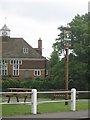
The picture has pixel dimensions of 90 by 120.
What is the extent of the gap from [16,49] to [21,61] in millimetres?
3841

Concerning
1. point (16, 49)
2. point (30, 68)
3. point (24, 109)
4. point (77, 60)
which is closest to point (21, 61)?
→ point (30, 68)

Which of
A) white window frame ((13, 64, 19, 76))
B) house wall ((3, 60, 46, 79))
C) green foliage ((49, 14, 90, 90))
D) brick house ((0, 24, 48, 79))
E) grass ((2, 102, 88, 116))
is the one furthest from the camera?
white window frame ((13, 64, 19, 76))

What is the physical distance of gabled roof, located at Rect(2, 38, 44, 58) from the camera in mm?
97500

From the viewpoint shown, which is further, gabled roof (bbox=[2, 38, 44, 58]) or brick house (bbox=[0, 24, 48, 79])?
gabled roof (bbox=[2, 38, 44, 58])

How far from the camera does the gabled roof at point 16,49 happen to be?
3839 inches

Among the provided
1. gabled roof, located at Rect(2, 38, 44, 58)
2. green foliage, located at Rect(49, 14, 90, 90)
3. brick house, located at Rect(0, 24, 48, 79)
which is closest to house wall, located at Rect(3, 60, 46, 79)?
brick house, located at Rect(0, 24, 48, 79)

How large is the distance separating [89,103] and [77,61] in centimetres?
4148

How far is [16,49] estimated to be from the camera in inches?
3915

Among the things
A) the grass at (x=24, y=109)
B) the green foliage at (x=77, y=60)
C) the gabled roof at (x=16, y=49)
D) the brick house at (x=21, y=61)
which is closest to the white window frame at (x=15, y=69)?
the brick house at (x=21, y=61)

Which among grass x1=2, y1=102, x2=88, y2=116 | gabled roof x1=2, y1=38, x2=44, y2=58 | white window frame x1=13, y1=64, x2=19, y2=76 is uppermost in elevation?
gabled roof x1=2, y1=38, x2=44, y2=58

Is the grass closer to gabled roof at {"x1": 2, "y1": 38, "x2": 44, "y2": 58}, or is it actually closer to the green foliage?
the green foliage

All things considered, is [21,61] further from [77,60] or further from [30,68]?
[77,60]

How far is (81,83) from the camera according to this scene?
65875 mm

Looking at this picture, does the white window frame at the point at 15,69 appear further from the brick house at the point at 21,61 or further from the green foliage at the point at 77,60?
the green foliage at the point at 77,60
